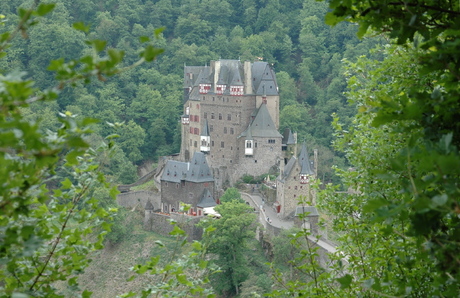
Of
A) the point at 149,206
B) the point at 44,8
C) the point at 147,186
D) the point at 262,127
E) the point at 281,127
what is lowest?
the point at 149,206

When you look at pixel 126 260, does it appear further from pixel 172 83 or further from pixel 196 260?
pixel 196 260

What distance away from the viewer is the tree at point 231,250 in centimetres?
3216

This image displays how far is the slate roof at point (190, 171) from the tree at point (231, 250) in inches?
214

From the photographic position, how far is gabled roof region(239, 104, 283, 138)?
136 ft

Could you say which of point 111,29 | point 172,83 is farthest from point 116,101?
point 111,29

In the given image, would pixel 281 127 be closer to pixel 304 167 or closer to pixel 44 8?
pixel 304 167

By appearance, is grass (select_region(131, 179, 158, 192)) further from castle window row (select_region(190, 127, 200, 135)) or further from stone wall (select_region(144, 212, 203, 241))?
castle window row (select_region(190, 127, 200, 135))

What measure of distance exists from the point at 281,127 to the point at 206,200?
41.7 feet

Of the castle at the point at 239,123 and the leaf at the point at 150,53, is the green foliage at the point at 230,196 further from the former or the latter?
the leaf at the point at 150,53

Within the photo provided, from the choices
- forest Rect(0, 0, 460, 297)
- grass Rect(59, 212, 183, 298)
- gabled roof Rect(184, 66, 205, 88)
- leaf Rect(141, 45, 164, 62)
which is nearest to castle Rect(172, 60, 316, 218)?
grass Rect(59, 212, 183, 298)

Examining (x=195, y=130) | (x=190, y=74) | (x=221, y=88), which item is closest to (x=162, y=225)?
(x=195, y=130)

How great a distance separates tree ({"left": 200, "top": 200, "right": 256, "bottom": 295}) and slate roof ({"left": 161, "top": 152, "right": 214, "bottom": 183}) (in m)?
5.43

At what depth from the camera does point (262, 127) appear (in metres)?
41.8

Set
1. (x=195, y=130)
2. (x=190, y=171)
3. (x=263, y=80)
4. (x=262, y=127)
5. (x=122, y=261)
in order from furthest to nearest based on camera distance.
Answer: (x=195, y=130)
(x=263, y=80)
(x=262, y=127)
(x=190, y=171)
(x=122, y=261)
